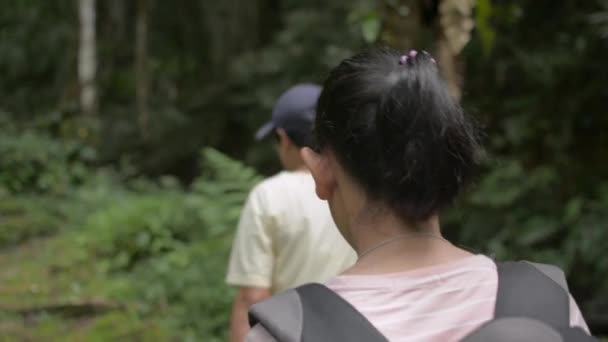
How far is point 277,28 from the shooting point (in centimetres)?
1484

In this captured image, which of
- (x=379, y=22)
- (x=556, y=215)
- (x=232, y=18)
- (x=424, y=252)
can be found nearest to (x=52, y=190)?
(x=232, y=18)

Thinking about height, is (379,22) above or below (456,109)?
below

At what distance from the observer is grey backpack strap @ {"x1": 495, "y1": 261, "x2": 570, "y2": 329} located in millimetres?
1471

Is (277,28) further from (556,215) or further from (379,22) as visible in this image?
(379,22)

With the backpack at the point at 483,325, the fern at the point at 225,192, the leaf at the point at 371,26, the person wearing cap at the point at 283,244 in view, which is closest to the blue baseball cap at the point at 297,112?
the person wearing cap at the point at 283,244

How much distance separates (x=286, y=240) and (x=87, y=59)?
481 inches

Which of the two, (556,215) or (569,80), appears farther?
(569,80)

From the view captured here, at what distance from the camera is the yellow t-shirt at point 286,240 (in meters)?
3.15

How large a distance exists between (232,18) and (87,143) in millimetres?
3104

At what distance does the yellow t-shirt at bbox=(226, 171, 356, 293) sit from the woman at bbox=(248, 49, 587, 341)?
1.53m

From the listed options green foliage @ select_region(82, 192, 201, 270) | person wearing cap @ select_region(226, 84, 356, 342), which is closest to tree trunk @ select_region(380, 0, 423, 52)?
person wearing cap @ select_region(226, 84, 356, 342)

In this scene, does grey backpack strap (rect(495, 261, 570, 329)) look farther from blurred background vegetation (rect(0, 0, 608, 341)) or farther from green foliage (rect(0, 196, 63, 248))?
green foliage (rect(0, 196, 63, 248))

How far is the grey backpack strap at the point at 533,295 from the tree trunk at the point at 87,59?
13.8 meters

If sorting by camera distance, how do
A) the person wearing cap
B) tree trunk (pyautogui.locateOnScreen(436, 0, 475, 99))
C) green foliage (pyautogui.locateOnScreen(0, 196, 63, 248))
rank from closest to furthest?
1. the person wearing cap
2. tree trunk (pyautogui.locateOnScreen(436, 0, 475, 99))
3. green foliage (pyautogui.locateOnScreen(0, 196, 63, 248))
